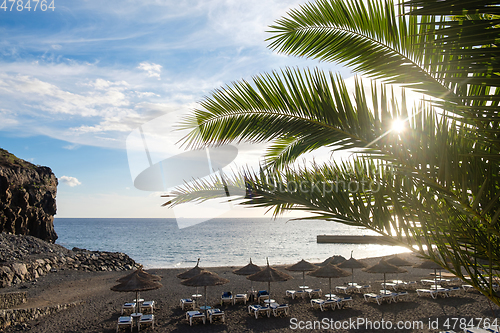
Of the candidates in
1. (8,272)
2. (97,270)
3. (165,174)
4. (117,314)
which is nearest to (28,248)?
(97,270)

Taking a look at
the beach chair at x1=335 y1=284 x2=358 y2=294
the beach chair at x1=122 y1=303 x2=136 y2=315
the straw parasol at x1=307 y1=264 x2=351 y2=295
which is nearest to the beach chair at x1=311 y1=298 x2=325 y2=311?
the straw parasol at x1=307 y1=264 x2=351 y2=295

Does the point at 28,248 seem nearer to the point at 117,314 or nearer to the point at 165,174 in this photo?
the point at 117,314

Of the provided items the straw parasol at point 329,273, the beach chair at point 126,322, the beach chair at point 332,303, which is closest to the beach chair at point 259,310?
the beach chair at point 332,303

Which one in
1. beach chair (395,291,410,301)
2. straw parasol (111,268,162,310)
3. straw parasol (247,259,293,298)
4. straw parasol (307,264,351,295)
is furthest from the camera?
beach chair (395,291,410,301)

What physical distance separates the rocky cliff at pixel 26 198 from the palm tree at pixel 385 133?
138 ft

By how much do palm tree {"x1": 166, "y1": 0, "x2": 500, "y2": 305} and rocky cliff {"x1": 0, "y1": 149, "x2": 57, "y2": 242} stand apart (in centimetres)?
4217

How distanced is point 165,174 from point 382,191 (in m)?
2.86

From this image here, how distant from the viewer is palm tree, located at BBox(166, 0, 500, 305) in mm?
2340

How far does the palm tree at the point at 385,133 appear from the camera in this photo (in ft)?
7.68

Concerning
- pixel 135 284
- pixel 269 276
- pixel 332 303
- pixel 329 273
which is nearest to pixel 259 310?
pixel 269 276

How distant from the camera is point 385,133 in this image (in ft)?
9.05

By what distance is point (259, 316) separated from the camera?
12.0 m

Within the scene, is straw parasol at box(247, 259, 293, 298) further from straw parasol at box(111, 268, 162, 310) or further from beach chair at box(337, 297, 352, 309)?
straw parasol at box(111, 268, 162, 310)

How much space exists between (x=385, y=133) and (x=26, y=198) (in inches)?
1808
